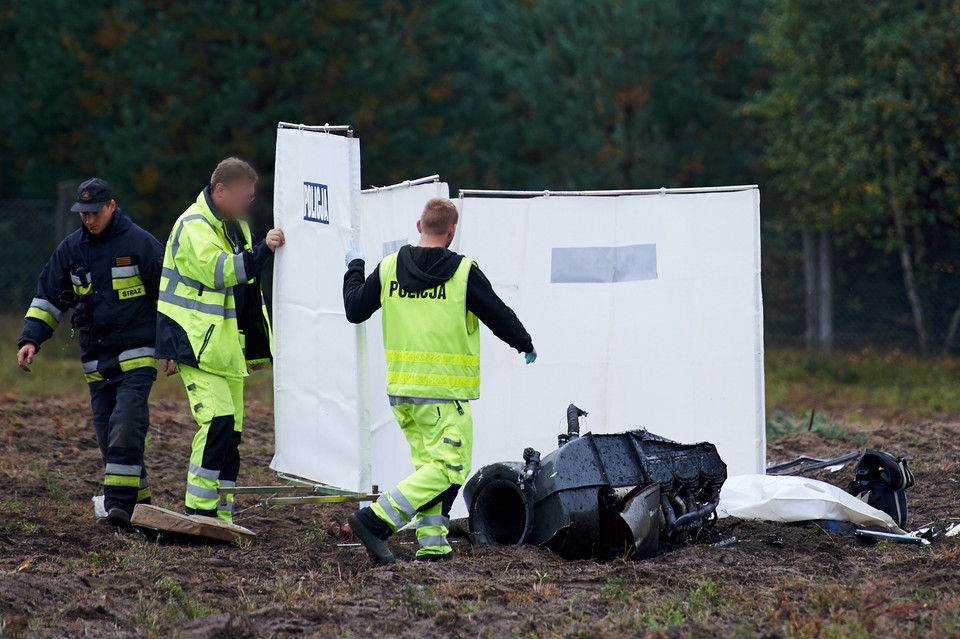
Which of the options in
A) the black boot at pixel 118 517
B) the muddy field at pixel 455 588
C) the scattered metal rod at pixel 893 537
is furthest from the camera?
the black boot at pixel 118 517

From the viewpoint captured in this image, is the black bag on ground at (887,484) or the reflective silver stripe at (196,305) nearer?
the reflective silver stripe at (196,305)

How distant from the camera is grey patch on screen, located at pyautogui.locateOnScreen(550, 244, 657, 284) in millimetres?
7402

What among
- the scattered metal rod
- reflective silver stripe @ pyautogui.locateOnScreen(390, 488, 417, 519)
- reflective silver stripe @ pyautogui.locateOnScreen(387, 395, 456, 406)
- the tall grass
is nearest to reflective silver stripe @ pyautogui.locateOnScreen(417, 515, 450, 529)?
reflective silver stripe @ pyautogui.locateOnScreen(390, 488, 417, 519)

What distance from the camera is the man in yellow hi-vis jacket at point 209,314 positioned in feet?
21.2

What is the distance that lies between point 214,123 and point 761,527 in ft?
45.9

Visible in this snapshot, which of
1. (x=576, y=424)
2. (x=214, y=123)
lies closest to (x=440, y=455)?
(x=576, y=424)

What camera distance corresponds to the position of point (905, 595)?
5172 millimetres

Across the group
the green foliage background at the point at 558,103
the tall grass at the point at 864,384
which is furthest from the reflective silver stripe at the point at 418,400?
the green foliage background at the point at 558,103

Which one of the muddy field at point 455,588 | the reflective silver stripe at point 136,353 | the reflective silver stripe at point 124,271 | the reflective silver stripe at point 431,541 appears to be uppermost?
the reflective silver stripe at point 124,271

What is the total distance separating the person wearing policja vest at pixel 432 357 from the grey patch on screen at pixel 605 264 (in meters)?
1.49

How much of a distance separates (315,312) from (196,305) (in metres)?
0.77

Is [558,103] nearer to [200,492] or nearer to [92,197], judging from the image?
[92,197]

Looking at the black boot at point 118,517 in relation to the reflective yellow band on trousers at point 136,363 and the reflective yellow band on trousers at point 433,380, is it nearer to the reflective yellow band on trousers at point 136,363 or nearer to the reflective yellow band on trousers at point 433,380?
the reflective yellow band on trousers at point 136,363

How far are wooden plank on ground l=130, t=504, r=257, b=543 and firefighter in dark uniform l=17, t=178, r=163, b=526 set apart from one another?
57 centimetres
